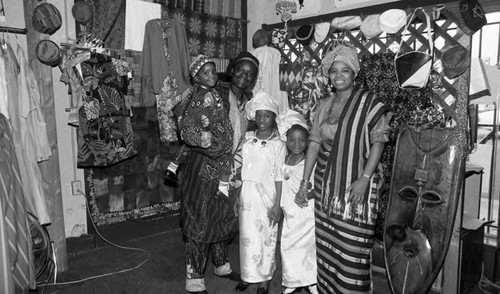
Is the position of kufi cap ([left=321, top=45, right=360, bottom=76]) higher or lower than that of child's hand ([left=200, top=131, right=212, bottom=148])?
higher

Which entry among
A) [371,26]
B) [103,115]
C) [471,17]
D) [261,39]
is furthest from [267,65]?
[471,17]

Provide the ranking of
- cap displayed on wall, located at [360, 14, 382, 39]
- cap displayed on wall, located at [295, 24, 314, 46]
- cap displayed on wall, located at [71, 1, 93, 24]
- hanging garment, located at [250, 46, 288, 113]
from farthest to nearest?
hanging garment, located at [250, 46, 288, 113] → cap displayed on wall, located at [295, 24, 314, 46] → cap displayed on wall, located at [71, 1, 93, 24] → cap displayed on wall, located at [360, 14, 382, 39]

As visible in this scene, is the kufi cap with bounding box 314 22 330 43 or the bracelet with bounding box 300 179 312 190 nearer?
the bracelet with bounding box 300 179 312 190

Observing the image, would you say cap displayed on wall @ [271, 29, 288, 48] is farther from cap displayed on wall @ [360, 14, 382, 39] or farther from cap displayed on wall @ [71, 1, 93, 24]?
cap displayed on wall @ [71, 1, 93, 24]

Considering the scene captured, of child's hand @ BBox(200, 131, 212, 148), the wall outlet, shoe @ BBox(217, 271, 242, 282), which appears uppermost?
child's hand @ BBox(200, 131, 212, 148)

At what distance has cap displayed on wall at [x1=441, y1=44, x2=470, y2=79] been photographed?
7.91 ft

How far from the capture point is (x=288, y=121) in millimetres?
2484

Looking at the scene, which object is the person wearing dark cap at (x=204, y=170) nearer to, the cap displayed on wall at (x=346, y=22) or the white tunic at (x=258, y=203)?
the white tunic at (x=258, y=203)

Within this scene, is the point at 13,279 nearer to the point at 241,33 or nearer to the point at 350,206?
the point at 350,206

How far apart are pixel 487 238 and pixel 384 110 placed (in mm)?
1488

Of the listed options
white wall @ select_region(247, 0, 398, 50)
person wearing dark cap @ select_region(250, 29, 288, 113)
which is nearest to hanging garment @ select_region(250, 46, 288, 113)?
person wearing dark cap @ select_region(250, 29, 288, 113)

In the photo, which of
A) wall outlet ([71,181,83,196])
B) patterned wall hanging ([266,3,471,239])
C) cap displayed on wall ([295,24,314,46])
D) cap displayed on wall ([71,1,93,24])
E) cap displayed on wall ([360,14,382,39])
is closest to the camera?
patterned wall hanging ([266,3,471,239])

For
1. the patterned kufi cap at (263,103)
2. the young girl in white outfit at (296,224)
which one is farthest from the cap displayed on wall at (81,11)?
the young girl in white outfit at (296,224)

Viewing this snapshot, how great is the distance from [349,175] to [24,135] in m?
2.17
